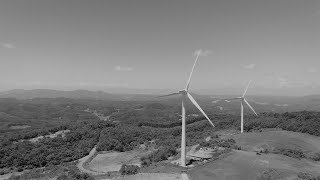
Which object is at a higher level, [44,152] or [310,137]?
[310,137]

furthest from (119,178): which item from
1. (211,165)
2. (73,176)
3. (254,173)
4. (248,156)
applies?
(248,156)

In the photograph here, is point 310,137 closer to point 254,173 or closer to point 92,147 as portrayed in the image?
point 254,173

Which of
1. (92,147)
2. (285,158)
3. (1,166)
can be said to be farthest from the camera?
(92,147)

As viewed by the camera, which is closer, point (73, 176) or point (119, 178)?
point (119, 178)

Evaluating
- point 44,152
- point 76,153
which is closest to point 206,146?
point 76,153

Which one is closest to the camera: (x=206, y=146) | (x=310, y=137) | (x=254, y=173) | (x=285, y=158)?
(x=254, y=173)

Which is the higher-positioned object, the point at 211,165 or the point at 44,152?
the point at 211,165

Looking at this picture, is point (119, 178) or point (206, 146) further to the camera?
point (206, 146)

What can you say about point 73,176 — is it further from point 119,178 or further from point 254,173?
point 254,173

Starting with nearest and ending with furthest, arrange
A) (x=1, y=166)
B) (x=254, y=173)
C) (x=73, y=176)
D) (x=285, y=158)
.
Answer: (x=254, y=173) < (x=73, y=176) < (x=285, y=158) < (x=1, y=166)
